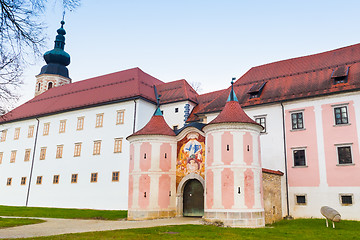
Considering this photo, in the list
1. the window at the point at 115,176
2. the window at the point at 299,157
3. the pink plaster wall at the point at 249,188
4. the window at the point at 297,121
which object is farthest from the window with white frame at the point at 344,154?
the window at the point at 115,176

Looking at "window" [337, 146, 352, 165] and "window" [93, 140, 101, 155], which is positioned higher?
"window" [93, 140, 101, 155]

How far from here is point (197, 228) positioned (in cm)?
1566

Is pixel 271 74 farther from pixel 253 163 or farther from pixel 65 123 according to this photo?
pixel 65 123

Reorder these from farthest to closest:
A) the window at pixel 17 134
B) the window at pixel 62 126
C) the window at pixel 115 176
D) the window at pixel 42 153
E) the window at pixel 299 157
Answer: the window at pixel 17 134 → the window at pixel 42 153 → the window at pixel 62 126 → the window at pixel 115 176 → the window at pixel 299 157

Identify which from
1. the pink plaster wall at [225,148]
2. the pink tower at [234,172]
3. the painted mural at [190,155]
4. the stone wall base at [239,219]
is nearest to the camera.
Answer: the stone wall base at [239,219]

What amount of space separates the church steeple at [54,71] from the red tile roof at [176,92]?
17.9 m

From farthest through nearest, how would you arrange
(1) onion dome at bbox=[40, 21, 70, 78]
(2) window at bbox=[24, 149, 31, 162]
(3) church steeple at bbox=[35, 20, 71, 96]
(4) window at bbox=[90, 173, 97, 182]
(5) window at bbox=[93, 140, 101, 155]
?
(1) onion dome at bbox=[40, 21, 70, 78]
(3) church steeple at bbox=[35, 20, 71, 96]
(2) window at bbox=[24, 149, 31, 162]
(5) window at bbox=[93, 140, 101, 155]
(4) window at bbox=[90, 173, 97, 182]

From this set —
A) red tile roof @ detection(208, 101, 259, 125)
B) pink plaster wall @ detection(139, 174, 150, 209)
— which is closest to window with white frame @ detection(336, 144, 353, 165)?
red tile roof @ detection(208, 101, 259, 125)

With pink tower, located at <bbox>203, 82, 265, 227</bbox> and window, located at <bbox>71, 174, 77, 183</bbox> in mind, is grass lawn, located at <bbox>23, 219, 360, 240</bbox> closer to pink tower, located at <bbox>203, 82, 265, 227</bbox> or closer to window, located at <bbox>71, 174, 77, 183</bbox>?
pink tower, located at <bbox>203, 82, 265, 227</bbox>

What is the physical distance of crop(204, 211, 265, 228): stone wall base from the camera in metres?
17.5

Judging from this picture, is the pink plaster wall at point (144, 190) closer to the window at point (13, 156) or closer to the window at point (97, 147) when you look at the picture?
the window at point (97, 147)

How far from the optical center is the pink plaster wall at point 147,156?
2217cm

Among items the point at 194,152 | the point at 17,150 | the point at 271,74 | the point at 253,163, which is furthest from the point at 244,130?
the point at 17,150

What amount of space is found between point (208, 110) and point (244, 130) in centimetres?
839
